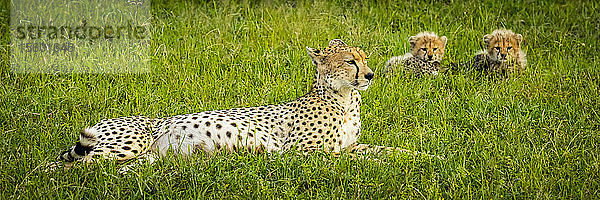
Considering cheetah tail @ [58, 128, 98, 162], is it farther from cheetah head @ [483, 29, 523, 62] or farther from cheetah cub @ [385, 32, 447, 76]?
cheetah head @ [483, 29, 523, 62]

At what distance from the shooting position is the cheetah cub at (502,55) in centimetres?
602

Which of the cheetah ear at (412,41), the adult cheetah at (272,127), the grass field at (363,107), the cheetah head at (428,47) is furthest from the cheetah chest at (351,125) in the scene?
the cheetah ear at (412,41)

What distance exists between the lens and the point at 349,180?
3844 millimetres

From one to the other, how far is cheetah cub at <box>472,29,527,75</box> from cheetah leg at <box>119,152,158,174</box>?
318 cm

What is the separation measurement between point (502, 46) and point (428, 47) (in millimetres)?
615

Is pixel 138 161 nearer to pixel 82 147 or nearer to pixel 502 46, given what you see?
pixel 82 147

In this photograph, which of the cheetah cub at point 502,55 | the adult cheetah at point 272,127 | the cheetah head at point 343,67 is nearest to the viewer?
A: the adult cheetah at point 272,127

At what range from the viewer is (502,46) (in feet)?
19.8

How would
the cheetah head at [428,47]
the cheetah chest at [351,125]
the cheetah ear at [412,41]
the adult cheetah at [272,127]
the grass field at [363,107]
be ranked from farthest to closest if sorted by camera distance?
the cheetah ear at [412,41] → the cheetah head at [428,47] → the cheetah chest at [351,125] → the adult cheetah at [272,127] → the grass field at [363,107]

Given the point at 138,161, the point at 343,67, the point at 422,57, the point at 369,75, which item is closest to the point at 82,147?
the point at 138,161

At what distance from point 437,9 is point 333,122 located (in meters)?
3.65

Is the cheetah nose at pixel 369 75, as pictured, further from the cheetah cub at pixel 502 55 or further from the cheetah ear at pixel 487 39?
the cheetah ear at pixel 487 39

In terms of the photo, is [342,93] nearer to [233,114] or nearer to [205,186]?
[233,114]

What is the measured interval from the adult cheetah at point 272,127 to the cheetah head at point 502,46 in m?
2.01
